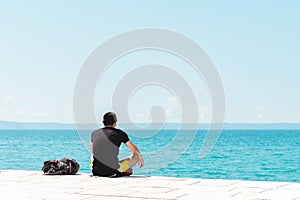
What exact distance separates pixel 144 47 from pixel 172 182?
38.3ft

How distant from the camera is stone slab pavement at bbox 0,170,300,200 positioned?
782 centimetres

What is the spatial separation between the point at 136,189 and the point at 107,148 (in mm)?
1539

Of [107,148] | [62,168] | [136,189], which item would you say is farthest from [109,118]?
[136,189]

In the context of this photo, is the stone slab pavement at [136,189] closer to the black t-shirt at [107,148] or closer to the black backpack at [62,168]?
the black t-shirt at [107,148]

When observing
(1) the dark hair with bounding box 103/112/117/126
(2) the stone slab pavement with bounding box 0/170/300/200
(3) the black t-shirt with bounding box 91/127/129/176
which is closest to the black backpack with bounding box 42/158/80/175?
(2) the stone slab pavement with bounding box 0/170/300/200

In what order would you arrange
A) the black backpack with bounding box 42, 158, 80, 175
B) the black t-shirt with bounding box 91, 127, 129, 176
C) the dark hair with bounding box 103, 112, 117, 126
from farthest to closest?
the black backpack with bounding box 42, 158, 80, 175
the dark hair with bounding box 103, 112, 117, 126
the black t-shirt with bounding box 91, 127, 129, 176

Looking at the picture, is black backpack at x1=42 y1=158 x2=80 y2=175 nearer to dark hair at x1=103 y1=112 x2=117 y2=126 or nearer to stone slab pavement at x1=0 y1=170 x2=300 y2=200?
stone slab pavement at x1=0 y1=170 x2=300 y2=200

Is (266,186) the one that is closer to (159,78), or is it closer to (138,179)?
(138,179)

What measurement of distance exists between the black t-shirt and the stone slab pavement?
0.73ft

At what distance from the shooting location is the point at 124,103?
19.0 m

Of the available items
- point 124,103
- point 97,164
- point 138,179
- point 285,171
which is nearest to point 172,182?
point 138,179

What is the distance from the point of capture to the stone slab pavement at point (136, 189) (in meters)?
7.82

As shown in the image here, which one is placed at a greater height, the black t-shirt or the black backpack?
the black t-shirt

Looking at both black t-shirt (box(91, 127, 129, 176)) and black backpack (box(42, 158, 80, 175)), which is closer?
black t-shirt (box(91, 127, 129, 176))
